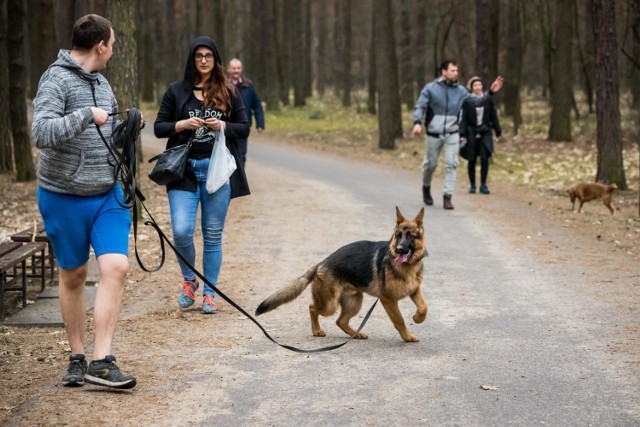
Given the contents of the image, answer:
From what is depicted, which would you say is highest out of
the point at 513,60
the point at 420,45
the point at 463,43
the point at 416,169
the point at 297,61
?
the point at 420,45

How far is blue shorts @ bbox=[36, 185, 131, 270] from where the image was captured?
5.46m

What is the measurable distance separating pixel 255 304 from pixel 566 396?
347 centimetres

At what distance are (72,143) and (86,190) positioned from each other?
29 cm

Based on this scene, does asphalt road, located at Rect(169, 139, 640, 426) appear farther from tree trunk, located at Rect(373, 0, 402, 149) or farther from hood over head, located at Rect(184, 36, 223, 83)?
A: tree trunk, located at Rect(373, 0, 402, 149)

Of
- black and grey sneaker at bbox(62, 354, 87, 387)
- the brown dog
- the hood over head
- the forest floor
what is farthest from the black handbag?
the brown dog

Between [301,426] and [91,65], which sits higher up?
[91,65]

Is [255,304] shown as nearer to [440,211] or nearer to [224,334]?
[224,334]

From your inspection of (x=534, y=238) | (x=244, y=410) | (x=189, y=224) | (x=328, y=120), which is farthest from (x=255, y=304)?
(x=328, y=120)

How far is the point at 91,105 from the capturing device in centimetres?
550

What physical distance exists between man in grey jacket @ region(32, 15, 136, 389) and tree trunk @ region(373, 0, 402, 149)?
67.8 ft

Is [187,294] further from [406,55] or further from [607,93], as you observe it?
[406,55]

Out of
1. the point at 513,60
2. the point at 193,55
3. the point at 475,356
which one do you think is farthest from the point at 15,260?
the point at 513,60

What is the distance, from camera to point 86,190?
5.45 metres

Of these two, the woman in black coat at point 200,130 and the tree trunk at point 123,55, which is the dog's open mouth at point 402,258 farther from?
the tree trunk at point 123,55
